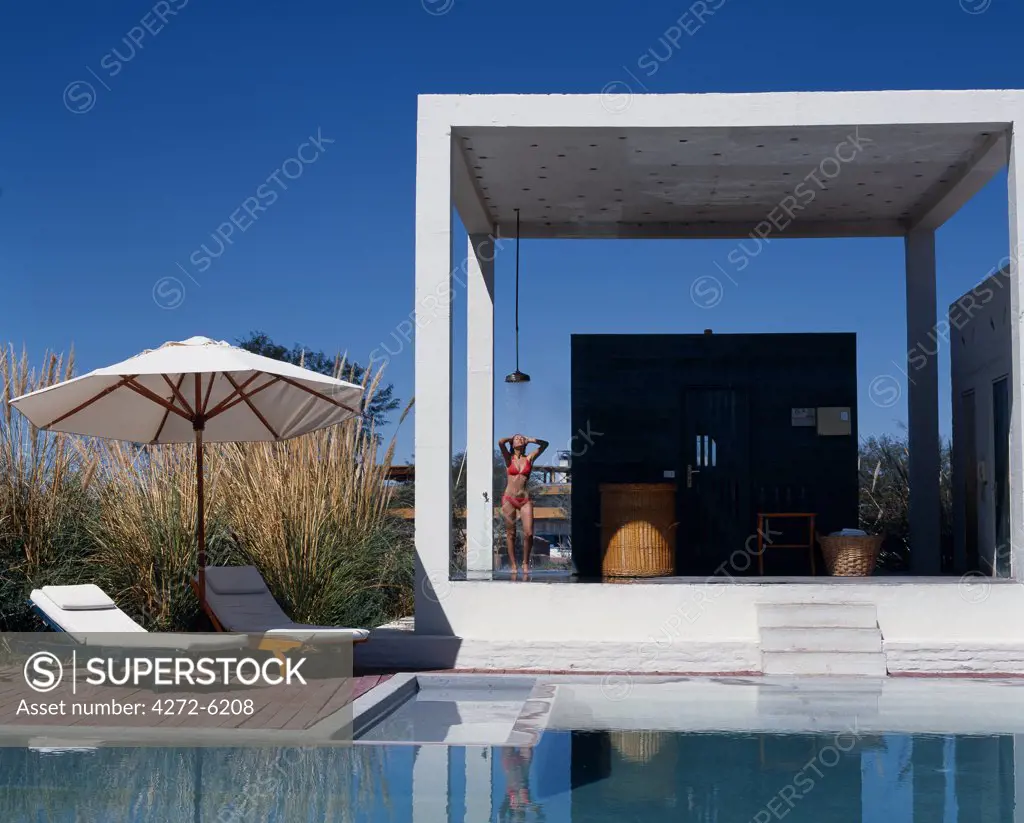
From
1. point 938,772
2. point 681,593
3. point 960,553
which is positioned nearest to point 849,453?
point 960,553

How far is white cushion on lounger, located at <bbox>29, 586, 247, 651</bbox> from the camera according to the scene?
7.52 meters

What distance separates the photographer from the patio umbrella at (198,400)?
25.4ft

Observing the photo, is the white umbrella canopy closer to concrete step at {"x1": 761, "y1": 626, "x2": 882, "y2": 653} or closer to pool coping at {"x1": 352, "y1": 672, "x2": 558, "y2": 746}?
pool coping at {"x1": 352, "y1": 672, "x2": 558, "y2": 746}

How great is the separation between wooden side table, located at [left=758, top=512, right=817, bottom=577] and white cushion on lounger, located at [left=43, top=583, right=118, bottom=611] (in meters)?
6.21

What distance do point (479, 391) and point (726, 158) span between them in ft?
11.0

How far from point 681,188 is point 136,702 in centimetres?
641

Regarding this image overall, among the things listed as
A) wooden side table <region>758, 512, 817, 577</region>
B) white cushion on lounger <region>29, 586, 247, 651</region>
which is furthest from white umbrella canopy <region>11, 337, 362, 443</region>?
wooden side table <region>758, 512, 817, 577</region>

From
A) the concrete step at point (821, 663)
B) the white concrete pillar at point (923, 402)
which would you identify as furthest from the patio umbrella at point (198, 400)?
the white concrete pillar at point (923, 402)

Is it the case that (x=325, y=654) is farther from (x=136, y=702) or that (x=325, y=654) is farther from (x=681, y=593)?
(x=681, y=593)

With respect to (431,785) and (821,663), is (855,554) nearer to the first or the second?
(821,663)

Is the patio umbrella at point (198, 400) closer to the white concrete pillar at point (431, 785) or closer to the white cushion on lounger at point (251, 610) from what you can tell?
the white cushion on lounger at point (251, 610)

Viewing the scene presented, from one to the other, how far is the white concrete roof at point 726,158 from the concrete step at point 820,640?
3589 mm

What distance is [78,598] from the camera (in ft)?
25.5

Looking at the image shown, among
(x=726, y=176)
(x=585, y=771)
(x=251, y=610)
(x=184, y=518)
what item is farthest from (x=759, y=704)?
(x=726, y=176)
